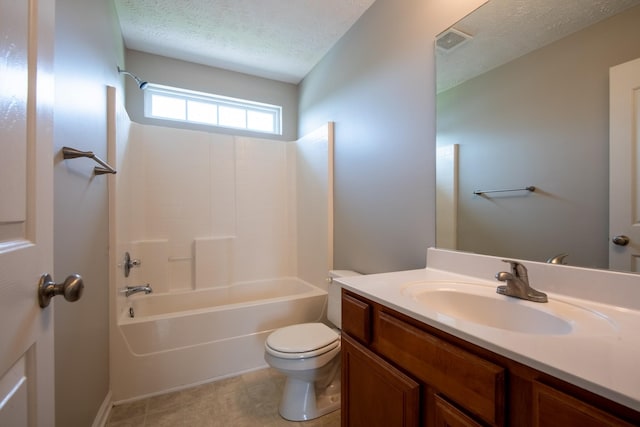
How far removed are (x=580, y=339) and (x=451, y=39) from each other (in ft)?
4.41

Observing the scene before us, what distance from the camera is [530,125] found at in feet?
3.48

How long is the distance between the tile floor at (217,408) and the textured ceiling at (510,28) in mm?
2003

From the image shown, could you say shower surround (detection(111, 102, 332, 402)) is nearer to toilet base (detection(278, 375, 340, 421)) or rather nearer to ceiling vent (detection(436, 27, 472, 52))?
toilet base (detection(278, 375, 340, 421))

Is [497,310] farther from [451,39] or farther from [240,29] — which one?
[240,29]

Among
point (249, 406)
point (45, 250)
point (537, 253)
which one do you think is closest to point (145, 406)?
point (249, 406)

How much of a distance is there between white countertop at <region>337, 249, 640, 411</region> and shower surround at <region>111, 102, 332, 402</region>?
56.3 inches

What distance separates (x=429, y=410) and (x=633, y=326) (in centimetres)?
55

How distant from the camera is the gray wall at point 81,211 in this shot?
3.38ft

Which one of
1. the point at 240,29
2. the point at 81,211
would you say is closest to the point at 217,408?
the point at 81,211

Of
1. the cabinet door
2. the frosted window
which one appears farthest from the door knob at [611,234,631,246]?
the frosted window

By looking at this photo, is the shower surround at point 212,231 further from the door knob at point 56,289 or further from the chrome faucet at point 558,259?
the chrome faucet at point 558,259

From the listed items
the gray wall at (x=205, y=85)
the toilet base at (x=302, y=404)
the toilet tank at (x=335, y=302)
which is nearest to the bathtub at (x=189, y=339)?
the toilet tank at (x=335, y=302)

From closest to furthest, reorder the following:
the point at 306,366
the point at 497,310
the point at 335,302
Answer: the point at 497,310 < the point at 306,366 < the point at 335,302

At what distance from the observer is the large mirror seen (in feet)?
2.92
